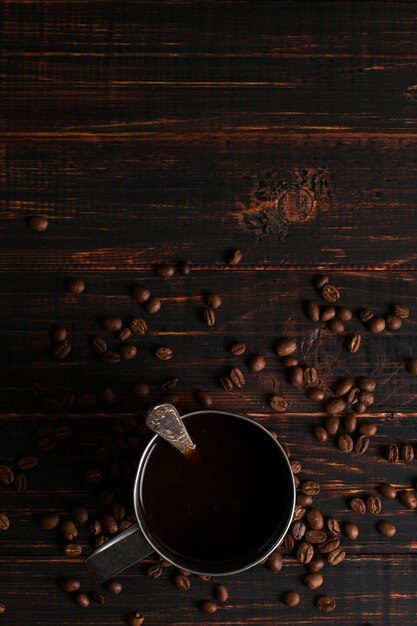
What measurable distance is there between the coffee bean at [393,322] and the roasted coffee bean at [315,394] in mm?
158

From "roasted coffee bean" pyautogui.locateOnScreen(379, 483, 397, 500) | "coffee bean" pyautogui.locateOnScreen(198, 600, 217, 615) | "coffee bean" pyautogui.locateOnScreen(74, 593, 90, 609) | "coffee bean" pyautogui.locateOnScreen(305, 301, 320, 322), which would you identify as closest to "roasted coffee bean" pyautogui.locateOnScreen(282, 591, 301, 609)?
"coffee bean" pyautogui.locateOnScreen(198, 600, 217, 615)

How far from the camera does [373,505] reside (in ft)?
4.15

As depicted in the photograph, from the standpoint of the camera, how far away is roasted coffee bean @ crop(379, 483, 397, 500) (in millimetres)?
1264

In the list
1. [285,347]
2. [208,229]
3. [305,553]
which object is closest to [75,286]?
[208,229]

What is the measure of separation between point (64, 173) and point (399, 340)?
626 mm

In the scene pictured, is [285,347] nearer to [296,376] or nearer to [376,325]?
[296,376]

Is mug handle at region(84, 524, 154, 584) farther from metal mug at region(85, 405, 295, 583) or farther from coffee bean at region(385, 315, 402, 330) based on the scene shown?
coffee bean at region(385, 315, 402, 330)

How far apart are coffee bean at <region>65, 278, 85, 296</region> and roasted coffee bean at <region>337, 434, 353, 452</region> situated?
0.49m

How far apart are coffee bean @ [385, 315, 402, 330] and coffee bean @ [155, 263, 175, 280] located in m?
0.37

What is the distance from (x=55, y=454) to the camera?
126 centimetres

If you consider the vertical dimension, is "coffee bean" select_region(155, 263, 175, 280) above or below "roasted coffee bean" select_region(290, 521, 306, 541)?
above

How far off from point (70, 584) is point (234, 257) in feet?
1.94

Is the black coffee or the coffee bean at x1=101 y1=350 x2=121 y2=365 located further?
the coffee bean at x1=101 y1=350 x2=121 y2=365

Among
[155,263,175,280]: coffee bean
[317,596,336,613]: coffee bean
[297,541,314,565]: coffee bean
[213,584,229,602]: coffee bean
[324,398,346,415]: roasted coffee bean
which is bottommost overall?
[317,596,336,613]: coffee bean
